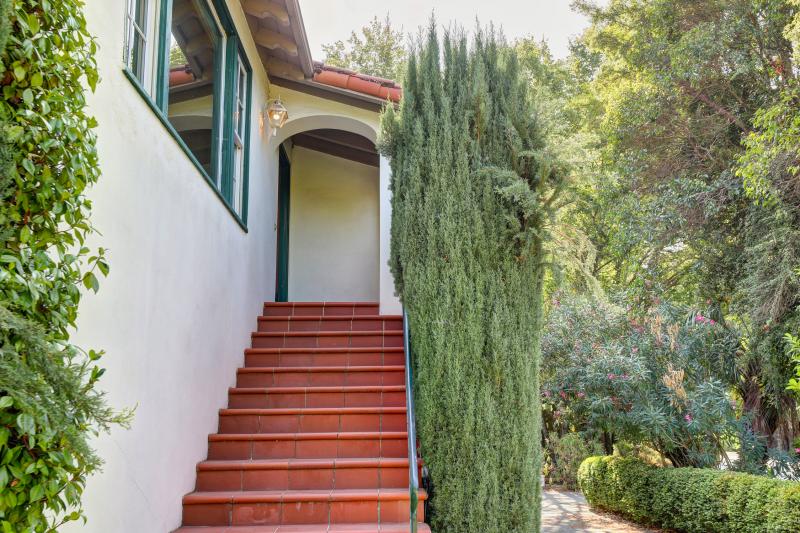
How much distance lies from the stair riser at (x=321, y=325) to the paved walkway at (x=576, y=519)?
3.01 m

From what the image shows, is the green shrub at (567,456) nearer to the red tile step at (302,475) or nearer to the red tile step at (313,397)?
the red tile step at (313,397)

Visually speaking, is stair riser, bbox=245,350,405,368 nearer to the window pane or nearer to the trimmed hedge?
Result: the window pane

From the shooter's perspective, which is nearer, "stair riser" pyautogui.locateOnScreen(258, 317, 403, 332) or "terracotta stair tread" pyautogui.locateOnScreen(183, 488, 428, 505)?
"terracotta stair tread" pyautogui.locateOnScreen(183, 488, 428, 505)

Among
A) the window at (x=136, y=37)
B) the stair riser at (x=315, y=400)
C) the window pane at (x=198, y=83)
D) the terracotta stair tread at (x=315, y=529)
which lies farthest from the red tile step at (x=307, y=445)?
the window at (x=136, y=37)

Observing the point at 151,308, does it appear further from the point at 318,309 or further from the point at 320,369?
the point at 318,309

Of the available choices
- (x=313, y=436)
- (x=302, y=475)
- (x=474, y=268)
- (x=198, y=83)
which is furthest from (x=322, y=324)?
(x=474, y=268)

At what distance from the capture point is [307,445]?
16.5ft

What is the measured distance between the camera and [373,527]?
4191 millimetres

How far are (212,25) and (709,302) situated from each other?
761cm

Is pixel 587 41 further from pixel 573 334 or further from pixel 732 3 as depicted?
pixel 573 334

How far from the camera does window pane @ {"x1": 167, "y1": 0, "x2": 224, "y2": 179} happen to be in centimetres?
540

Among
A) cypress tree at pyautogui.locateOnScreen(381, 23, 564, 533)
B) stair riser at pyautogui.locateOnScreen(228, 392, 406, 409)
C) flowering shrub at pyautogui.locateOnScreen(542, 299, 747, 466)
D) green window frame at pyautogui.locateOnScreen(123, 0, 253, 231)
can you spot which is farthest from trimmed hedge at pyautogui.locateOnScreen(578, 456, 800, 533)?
green window frame at pyautogui.locateOnScreen(123, 0, 253, 231)

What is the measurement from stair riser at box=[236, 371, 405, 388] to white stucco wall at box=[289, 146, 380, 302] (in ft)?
11.2

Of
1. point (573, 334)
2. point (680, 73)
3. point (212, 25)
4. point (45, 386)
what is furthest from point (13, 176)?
point (680, 73)
